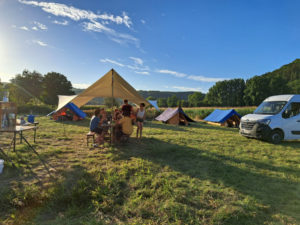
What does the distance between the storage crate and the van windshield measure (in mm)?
8847

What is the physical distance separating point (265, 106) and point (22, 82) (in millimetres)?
51644

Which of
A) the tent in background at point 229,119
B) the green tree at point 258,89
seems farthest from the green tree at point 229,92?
the tent in background at point 229,119

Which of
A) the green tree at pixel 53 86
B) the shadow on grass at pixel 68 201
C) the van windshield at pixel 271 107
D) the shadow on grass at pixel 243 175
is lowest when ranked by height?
the shadow on grass at pixel 68 201

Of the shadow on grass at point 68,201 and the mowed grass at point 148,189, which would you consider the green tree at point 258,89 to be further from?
the shadow on grass at point 68,201

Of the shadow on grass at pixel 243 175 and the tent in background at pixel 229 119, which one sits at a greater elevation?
the tent in background at pixel 229 119

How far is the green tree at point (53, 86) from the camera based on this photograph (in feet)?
126

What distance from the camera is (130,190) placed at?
271cm

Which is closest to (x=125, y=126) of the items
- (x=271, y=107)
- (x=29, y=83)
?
(x=271, y=107)

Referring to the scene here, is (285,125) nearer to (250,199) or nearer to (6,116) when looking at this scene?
(250,199)

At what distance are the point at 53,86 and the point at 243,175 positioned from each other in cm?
4486

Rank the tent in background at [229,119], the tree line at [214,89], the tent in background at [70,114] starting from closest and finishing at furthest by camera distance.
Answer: the tent in background at [229,119] → the tent in background at [70,114] → the tree line at [214,89]

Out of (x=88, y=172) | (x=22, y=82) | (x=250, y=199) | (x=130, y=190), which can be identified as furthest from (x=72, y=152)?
(x=22, y=82)

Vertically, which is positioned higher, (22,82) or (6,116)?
(22,82)

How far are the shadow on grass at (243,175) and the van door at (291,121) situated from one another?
3.69 metres
